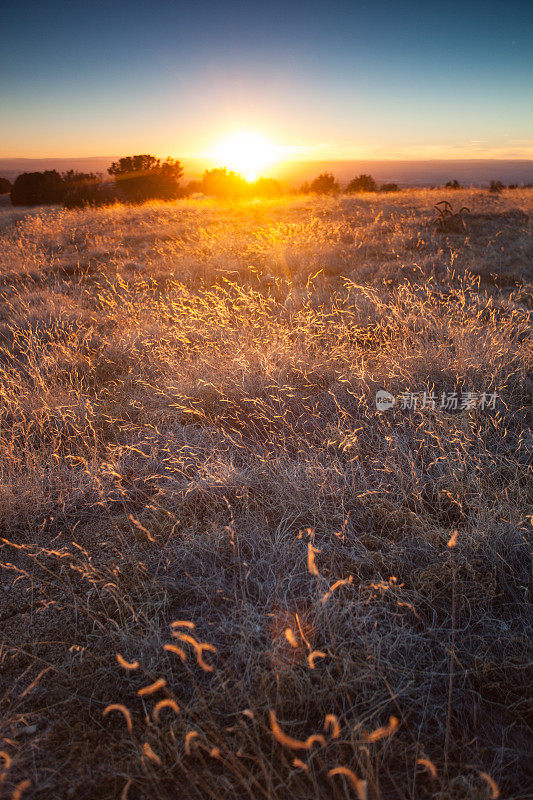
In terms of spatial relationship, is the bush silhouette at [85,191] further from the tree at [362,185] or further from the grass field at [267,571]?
the grass field at [267,571]

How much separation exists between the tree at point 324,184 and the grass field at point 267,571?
59.0ft

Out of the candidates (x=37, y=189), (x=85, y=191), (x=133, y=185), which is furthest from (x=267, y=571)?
(x=37, y=189)

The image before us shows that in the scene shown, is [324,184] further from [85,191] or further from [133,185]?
[85,191]

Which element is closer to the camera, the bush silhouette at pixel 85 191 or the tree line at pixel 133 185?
the bush silhouette at pixel 85 191

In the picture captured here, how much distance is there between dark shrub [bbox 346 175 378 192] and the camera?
63.4 feet

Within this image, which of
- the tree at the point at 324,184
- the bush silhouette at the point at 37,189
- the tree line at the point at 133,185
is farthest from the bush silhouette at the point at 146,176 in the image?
the tree at the point at 324,184

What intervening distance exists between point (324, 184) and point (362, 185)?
6.24ft

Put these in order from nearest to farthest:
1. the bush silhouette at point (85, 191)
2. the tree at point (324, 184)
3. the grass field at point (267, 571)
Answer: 1. the grass field at point (267, 571)
2. the bush silhouette at point (85, 191)
3. the tree at point (324, 184)

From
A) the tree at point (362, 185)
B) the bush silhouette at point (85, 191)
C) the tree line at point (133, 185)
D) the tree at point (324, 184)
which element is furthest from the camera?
the tree at point (362, 185)

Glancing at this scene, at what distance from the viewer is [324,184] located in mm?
19656

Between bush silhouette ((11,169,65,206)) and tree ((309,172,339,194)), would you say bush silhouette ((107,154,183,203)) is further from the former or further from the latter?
tree ((309,172,339,194))

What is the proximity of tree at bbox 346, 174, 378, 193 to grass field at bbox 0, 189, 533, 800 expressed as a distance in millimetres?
18337

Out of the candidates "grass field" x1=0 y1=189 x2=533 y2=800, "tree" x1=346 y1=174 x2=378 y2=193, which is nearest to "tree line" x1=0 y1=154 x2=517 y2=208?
"tree" x1=346 y1=174 x2=378 y2=193

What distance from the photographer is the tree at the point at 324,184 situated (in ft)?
62.8
